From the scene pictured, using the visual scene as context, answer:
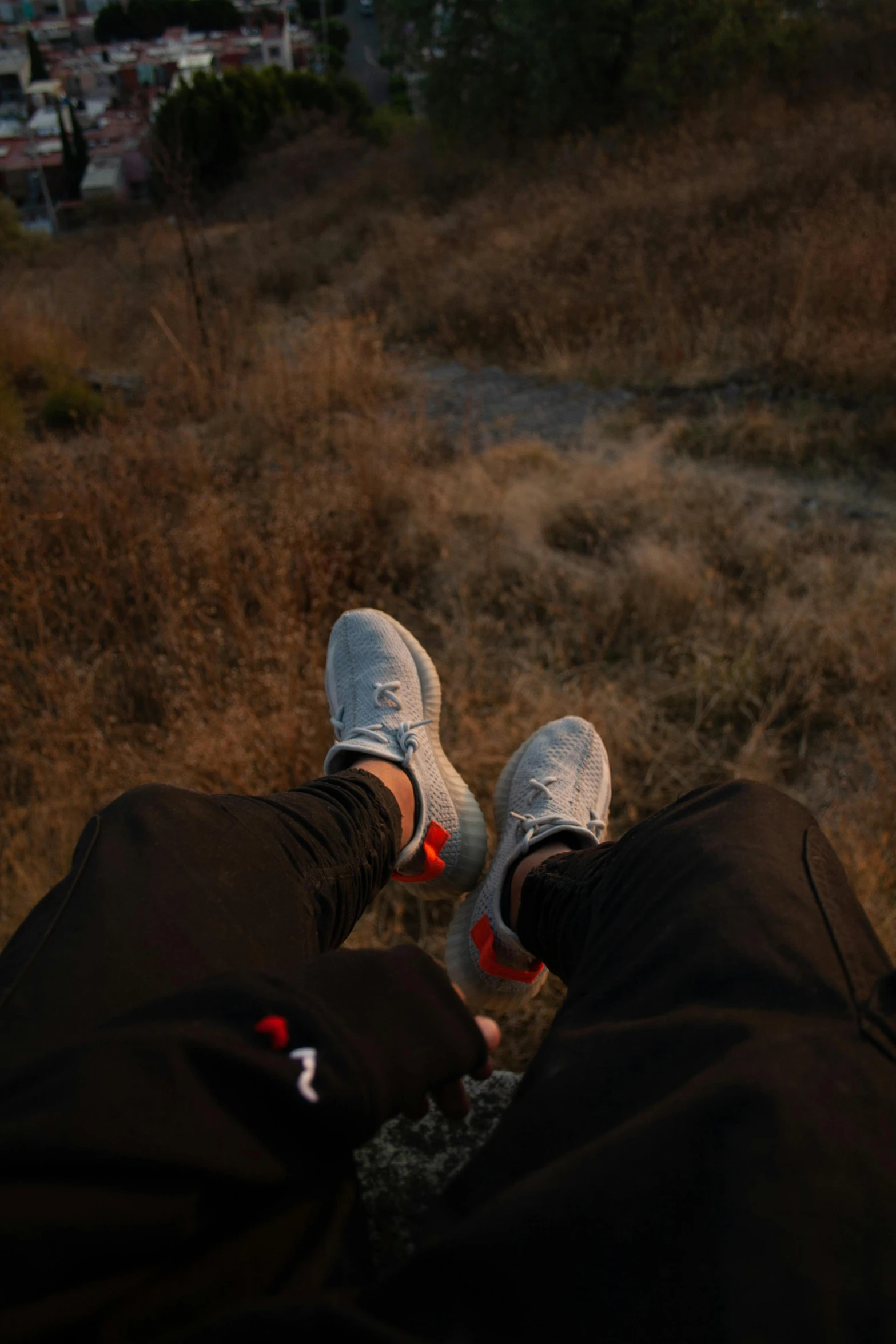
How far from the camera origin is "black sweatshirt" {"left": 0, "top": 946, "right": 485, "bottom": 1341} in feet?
1.77

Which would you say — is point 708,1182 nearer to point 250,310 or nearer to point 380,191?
point 250,310

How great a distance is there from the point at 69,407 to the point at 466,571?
109 inches

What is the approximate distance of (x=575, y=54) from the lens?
28.5 feet

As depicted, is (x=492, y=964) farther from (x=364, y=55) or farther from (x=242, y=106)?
(x=364, y=55)

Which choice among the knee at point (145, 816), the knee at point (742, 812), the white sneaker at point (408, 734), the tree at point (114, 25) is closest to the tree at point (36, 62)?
the tree at point (114, 25)

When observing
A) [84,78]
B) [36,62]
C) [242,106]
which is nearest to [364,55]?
[84,78]

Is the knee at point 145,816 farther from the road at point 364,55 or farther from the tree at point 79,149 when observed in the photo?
the road at point 364,55

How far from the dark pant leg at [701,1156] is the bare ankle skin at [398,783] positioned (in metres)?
0.71

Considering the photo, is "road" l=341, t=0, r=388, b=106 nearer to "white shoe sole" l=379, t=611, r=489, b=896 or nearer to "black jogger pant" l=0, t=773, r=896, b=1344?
"white shoe sole" l=379, t=611, r=489, b=896

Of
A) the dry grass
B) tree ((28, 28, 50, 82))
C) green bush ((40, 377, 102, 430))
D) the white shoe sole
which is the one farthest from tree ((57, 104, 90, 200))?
the white shoe sole

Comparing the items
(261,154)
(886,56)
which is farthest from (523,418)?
(261,154)

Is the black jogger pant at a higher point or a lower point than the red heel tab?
lower

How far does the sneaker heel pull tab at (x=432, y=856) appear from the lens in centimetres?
160

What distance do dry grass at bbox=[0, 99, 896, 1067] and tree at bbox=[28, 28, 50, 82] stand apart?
30.0 metres
